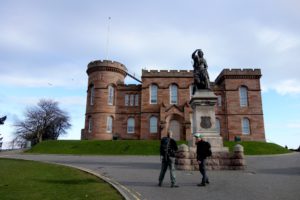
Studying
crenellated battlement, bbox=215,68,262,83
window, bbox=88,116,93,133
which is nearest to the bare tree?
window, bbox=88,116,93,133

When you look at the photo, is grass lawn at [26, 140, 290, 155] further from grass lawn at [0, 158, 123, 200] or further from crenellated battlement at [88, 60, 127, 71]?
grass lawn at [0, 158, 123, 200]

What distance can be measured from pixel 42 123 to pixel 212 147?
48.7m

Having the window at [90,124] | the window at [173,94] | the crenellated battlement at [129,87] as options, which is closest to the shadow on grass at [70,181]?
the window at [90,124]

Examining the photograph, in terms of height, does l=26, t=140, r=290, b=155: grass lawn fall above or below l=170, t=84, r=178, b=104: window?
below

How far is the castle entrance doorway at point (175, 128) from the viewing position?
129 feet

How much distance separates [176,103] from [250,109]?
10976mm

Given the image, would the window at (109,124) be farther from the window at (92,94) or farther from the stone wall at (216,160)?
the stone wall at (216,160)

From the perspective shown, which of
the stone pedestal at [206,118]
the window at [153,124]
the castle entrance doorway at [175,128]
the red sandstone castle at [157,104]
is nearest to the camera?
the stone pedestal at [206,118]

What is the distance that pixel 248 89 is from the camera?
41375 millimetres

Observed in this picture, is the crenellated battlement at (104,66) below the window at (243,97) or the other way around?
the other way around

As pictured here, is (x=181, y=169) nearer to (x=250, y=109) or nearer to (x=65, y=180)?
(x=65, y=180)

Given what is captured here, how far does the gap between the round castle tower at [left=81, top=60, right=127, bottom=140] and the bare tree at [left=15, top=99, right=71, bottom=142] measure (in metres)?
17.5

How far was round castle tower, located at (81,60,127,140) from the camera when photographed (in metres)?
40.0

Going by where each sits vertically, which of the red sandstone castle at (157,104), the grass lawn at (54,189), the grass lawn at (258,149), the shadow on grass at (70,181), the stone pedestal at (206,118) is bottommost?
the grass lawn at (54,189)
